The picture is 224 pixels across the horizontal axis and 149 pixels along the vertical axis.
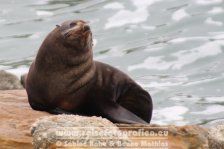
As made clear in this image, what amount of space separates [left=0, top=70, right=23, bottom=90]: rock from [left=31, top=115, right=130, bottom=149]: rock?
4051 mm

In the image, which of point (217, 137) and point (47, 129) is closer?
point (47, 129)

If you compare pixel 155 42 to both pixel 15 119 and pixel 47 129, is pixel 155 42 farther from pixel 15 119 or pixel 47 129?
pixel 47 129

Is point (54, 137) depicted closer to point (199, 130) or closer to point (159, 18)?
point (199, 130)

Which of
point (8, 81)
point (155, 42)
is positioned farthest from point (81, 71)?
point (155, 42)

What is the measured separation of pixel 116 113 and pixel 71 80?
0.56m

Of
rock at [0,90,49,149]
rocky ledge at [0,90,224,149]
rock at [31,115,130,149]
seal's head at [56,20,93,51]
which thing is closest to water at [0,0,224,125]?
Result: rock at [0,90,49,149]

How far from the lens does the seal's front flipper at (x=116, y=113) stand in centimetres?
793

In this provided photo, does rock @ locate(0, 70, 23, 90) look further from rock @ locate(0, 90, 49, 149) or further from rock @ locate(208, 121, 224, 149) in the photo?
rock @ locate(208, 121, 224, 149)

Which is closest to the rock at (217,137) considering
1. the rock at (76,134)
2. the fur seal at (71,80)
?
the rock at (76,134)

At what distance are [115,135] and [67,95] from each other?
2627mm

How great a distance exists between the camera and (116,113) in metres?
8.04

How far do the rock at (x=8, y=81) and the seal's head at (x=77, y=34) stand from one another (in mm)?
1765

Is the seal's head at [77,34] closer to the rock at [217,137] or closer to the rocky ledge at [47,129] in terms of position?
the rocky ledge at [47,129]

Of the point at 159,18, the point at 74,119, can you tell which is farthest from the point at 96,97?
the point at 159,18
